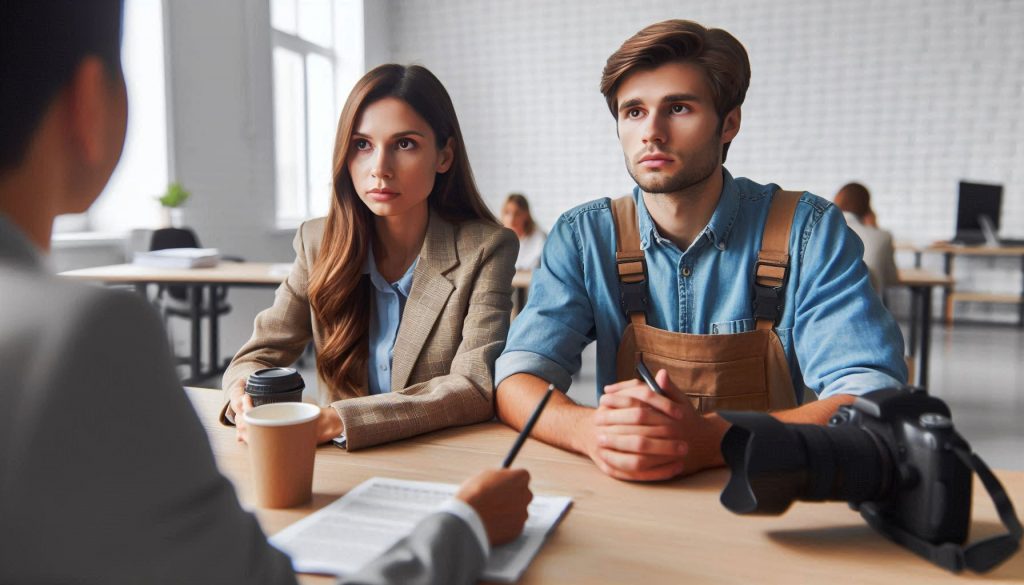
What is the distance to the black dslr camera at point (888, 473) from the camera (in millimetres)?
748

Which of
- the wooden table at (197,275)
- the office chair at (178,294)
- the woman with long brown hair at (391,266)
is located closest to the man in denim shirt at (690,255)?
the woman with long brown hair at (391,266)

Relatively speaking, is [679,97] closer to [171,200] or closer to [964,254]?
[171,200]

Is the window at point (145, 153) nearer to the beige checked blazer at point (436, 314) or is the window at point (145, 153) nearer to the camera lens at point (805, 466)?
the beige checked blazer at point (436, 314)

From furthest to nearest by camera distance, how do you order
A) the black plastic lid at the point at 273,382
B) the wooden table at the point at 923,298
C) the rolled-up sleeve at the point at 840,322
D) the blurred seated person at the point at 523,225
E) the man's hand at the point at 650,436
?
the blurred seated person at the point at 523,225 → the wooden table at the point at 923,298 → the rolled-up sleeve at the point at 840,322 → the black plastic lid at the point at 273,382 → the man's hand at the point at 650,436

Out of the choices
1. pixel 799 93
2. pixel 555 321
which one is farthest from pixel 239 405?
pixel 799 93

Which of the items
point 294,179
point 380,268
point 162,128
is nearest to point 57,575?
point 380,268

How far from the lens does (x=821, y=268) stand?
1.39 m

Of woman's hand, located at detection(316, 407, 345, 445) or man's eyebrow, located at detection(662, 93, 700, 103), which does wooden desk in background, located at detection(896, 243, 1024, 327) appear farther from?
woman's hand, located at detection(316, 407, 345, 445)

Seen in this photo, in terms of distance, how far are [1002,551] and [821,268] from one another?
0.72m

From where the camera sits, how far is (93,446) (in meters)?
0.40

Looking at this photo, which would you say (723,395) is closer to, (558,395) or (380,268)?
(558,395)

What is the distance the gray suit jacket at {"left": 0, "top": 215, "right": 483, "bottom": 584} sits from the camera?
39 cm

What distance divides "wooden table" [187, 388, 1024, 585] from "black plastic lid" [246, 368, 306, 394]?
0.31 ft

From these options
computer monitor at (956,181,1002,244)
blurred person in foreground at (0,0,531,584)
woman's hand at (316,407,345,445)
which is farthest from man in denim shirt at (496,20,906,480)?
computer monitor at (956,181,1002,244)
